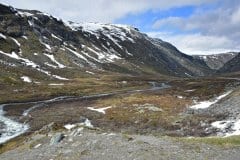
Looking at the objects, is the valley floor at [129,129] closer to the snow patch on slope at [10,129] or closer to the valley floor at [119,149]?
the valley floor at [119,149]

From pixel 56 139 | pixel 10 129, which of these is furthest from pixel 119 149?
pixel 10 129

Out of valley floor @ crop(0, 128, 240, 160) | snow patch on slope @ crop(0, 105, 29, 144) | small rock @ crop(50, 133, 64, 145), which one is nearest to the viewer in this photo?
valley floor @ crop(0, 128, 240, 160)

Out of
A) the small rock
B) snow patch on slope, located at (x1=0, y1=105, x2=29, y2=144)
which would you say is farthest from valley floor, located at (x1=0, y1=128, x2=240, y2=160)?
snow patch on slope, located at (x1=0, y1=105, x2=29, y2=144)

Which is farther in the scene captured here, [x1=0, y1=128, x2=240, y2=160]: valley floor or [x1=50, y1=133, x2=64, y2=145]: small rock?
[x1=50, y1=133, x2=64, y2=145]: small rock

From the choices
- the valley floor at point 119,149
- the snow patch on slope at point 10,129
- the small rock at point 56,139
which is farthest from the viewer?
the snow patch on slope at point 10,129

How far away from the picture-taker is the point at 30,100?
12925 centimetres

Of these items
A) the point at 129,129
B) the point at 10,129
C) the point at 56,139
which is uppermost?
the point at 56,139

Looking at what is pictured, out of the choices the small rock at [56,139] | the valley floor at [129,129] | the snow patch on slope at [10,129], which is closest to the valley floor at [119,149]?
the valley floor at [129,129]

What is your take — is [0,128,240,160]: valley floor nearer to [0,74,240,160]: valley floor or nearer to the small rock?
[0,74,240,160]: valley floor

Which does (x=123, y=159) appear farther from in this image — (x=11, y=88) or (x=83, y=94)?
(x=11, y=88)

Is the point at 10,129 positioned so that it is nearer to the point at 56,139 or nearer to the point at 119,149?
the point at 56,139

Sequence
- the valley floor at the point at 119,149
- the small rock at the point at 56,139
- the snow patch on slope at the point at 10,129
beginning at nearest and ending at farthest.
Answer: the valley floor at the point at 119,149, the small rock at the point at 56,139, the snow patch on slope at the point at 10,129

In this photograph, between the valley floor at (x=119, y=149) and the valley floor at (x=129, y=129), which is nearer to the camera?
the valley floor at (x=119, y=149)

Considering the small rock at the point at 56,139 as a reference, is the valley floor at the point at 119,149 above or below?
below
